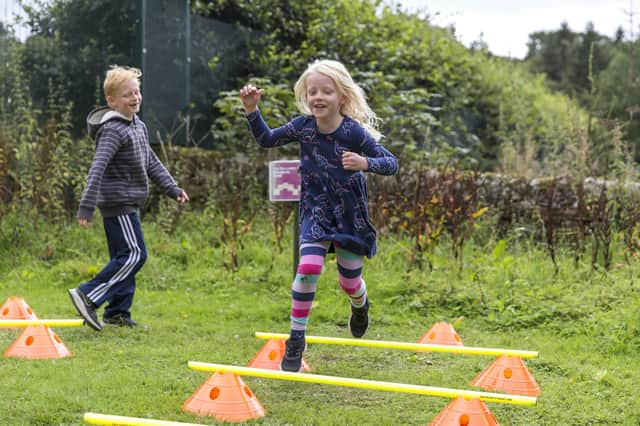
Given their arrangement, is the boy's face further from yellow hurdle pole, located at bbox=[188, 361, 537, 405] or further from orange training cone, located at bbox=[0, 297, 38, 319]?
yellow hurdle pole, located at bbox=[188, 361, 537, 405]

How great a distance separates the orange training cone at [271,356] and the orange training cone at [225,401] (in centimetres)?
83

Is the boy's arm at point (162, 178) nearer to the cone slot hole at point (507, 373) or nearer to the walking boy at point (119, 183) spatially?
the walking boy at point (119, 183)

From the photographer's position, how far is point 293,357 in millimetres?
3963

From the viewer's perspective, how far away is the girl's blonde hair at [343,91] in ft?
13.4

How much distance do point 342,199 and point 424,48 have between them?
8377 mm

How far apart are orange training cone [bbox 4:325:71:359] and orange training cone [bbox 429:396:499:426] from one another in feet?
7.60

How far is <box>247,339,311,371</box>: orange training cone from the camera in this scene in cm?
429

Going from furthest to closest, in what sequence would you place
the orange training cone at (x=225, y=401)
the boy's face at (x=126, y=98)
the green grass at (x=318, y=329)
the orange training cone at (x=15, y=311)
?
the orange training cone at (x=15, y=311) → the boy's face at (x=126, y=98) → the green grass at (x=318, y=329) → the orange training cone at (x=225, y=401)

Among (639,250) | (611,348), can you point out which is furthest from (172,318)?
(639,250)

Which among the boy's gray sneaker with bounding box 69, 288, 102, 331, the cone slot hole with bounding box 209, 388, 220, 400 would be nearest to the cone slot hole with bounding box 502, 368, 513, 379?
the cone slot hole with bounding box 209, 388, 220, 400

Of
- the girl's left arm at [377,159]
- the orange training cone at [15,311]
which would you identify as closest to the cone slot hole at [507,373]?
the girl's left arm at [377,159]

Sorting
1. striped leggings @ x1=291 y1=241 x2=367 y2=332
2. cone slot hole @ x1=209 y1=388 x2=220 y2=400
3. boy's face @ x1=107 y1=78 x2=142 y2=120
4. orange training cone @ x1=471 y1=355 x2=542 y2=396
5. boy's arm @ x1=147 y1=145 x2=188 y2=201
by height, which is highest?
boy's face @ x1=107 y1=78 x2=142 y2=120

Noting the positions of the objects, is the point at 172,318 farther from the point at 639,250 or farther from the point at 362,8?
the point at 362,8

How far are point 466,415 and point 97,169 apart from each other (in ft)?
9.42
